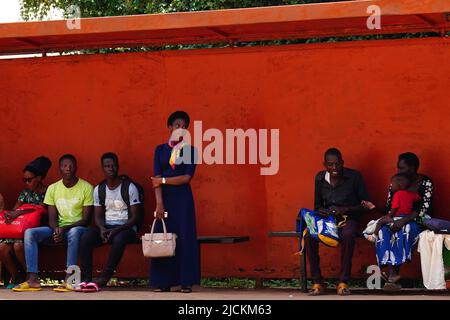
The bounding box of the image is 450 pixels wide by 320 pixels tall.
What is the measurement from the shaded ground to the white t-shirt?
693mm

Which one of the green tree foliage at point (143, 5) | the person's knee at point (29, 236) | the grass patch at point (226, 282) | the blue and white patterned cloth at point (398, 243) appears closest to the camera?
the blue and white patterned cloth at point (398, 243)

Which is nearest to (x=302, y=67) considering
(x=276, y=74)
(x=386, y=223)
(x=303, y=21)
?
(x=276, y=74)

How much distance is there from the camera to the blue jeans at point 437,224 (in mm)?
9984

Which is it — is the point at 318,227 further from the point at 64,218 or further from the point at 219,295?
the point at 64,218

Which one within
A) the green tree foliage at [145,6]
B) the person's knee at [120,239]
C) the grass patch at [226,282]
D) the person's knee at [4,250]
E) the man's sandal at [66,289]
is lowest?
the grass patch at [226,282]

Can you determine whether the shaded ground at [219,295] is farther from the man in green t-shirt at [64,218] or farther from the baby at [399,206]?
the baby at [399,206]

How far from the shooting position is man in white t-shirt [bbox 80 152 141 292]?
35.8 feet

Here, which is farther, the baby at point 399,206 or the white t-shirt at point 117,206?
the white t-shirt at point 117,206

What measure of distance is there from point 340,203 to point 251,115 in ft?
4.94

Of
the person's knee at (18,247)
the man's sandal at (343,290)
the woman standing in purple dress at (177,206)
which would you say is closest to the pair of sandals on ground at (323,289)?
the man's sandal at (343,290)

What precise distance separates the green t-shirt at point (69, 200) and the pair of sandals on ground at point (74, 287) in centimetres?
68

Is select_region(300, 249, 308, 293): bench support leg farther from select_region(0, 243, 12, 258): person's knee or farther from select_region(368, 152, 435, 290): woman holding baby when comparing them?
select_region(0, 243, 12, 258): person's knee

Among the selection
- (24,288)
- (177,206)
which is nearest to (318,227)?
(177,206)
